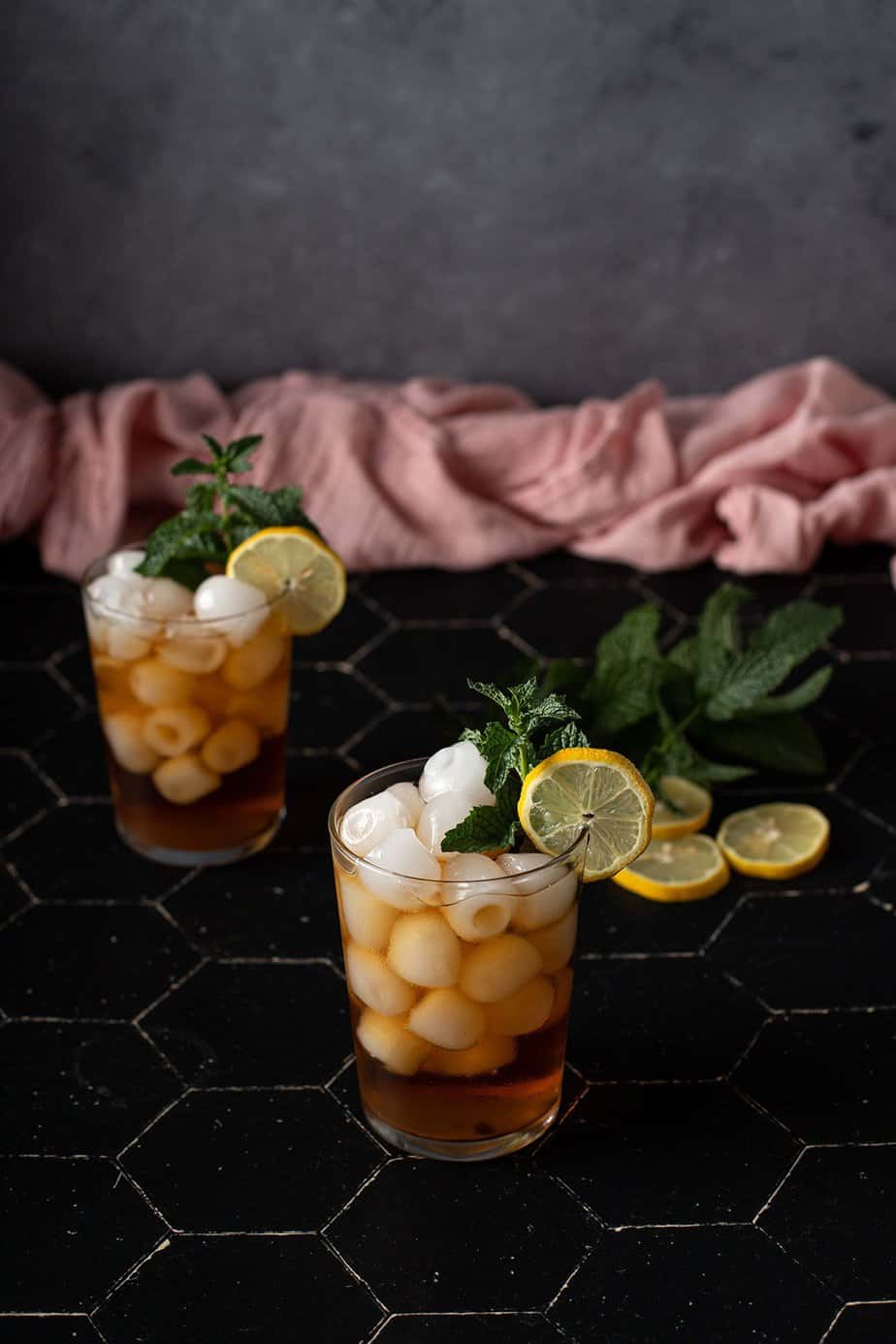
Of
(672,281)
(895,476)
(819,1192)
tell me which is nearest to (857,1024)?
(819,1192)

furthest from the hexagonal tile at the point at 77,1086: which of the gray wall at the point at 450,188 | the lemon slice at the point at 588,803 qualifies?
the gray wall at the point at 450,188

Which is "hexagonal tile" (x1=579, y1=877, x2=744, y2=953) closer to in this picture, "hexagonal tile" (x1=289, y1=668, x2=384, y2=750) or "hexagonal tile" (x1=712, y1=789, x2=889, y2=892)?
"hexagonal tile" (x1=712, y1=789, x2=889, y2=892)

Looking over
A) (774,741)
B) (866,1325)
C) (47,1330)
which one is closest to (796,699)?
(774,741)

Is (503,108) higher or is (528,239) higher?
(503,108)

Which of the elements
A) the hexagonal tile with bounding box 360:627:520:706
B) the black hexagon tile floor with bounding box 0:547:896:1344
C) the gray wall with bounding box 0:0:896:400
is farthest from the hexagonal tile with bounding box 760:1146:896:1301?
the gray wall with bounding box 0:0:896:400

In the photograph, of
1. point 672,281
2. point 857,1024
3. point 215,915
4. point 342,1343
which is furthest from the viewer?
point 672,281

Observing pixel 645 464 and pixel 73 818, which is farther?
pixel 645 464

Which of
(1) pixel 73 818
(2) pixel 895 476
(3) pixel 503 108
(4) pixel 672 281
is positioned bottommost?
(1) pixel 73 818

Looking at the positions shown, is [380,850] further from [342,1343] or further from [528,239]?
[528,239]
